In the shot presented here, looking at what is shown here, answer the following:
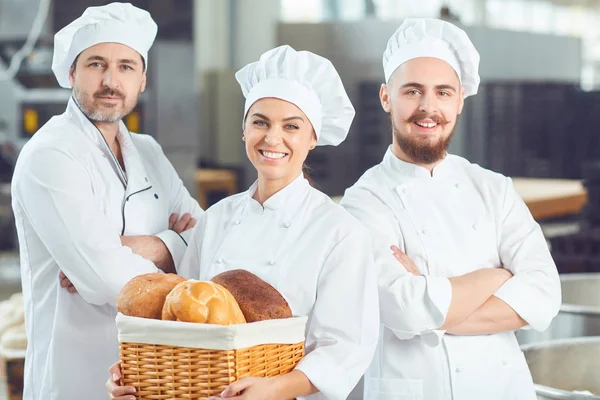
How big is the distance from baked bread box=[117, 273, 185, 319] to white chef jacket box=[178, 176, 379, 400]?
0.22 metres

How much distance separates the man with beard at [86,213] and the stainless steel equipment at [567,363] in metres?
0.98

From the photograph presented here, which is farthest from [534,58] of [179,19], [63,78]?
[63,78]

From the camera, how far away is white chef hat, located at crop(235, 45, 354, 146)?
167cm

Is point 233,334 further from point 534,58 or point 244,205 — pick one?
point 534,58

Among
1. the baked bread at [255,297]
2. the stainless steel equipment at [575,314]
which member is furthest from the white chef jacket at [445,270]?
the stainless steel equipment at [575,314]

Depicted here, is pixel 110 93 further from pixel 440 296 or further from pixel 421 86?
pixel 440 296

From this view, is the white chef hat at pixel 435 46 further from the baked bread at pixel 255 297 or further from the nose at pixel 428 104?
the baked bread at pixel 255 297

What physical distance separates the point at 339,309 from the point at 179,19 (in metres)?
3.35

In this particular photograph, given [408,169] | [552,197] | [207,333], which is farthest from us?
[552,197]

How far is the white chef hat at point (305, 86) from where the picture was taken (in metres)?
A: 1.67

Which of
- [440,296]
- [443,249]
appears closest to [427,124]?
[443,249]

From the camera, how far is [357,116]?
21.3 ft

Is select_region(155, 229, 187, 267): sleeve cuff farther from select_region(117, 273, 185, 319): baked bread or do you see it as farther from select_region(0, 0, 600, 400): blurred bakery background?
select_region(0, 0, 600, 400): blurred bakery background

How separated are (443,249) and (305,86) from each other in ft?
1.55
